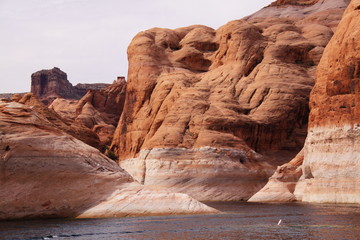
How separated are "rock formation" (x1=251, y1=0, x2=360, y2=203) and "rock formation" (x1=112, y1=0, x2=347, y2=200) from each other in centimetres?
1383

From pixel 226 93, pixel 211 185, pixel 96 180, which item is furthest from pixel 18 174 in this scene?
pixel 226 93

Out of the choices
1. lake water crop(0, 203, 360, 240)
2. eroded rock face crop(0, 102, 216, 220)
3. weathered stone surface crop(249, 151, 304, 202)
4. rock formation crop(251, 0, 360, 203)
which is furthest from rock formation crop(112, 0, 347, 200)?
eroded rock face crop(0, 102, 216, 220)

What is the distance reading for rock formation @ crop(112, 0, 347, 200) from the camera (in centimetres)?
7969

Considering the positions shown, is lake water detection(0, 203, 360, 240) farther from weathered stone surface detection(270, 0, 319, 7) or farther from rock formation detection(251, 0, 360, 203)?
weathered stone surface detection(270, 0, 319, 7)

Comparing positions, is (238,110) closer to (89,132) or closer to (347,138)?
(89,132)

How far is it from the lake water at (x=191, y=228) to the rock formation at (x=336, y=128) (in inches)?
557

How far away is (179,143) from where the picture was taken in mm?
A: 82938

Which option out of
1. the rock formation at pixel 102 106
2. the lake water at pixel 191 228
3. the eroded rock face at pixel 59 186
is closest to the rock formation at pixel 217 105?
the rock formation at pixel 102 106

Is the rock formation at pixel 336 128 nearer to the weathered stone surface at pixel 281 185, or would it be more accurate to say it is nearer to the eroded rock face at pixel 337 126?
the eroded rock face at pixel 337 126

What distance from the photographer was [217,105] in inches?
3430

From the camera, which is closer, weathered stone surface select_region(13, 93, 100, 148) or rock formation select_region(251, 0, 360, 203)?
rock formation select_region(251, 0, 360, 203)

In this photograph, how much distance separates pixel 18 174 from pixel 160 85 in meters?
60.1

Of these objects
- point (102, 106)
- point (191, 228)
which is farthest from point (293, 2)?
point (191, 228)

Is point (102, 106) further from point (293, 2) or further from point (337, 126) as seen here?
point (337, 126)
